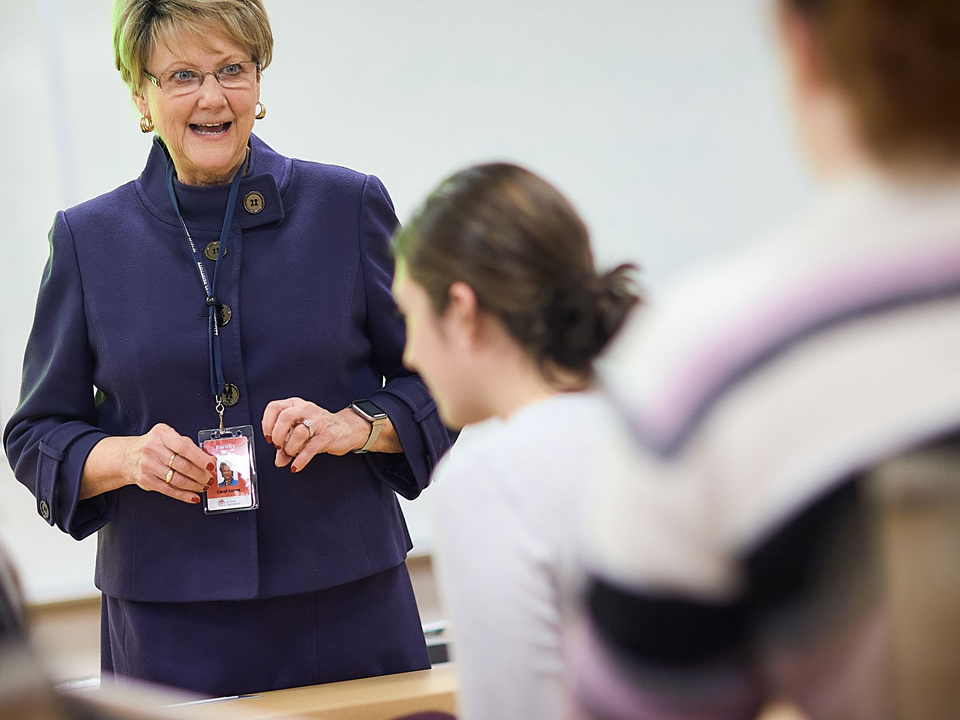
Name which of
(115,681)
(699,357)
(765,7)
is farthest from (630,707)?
(115,681)

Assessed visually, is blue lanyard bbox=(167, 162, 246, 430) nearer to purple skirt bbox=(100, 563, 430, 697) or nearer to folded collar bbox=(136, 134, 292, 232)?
folded collar bbox=(136, 134, 292, 232)

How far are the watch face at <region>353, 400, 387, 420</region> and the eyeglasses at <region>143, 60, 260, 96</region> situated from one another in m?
0.60

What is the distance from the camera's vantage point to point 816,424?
1.96 ft

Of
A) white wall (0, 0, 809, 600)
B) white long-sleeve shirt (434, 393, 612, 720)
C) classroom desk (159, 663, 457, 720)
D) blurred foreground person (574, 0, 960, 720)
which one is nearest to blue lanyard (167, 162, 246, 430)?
classroom desk (159, 663, 457, 720)

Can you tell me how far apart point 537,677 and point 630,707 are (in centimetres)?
36

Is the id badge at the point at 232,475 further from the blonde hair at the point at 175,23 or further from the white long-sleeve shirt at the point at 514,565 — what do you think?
the white long-sleeve shirt at the point at 514,565

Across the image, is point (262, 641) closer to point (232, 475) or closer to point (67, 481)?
point (232, 475)

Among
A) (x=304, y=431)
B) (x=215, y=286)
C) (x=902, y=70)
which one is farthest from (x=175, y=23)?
(x=902, y=70)

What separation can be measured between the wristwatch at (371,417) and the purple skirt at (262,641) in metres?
0.25

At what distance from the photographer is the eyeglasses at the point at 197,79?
74.7 inches

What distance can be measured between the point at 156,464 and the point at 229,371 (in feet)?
0.71

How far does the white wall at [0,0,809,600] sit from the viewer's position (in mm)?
3629

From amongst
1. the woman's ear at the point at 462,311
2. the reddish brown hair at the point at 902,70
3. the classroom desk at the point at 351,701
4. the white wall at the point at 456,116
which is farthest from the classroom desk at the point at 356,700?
the white wall at the point at 456,116

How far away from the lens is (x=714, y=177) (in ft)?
13.1
